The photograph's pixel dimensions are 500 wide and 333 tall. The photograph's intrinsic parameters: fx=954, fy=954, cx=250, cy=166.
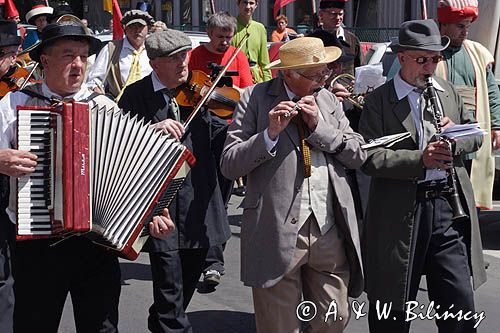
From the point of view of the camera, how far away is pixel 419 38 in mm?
4926

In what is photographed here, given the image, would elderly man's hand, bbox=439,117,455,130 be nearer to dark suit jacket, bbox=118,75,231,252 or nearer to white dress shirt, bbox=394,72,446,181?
white dress shirt, bbox=394,72,446,181

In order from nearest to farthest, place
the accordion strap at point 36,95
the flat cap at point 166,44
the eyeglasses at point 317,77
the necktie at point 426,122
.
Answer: the accordion strap at point 36,95
the eyeglasses at point 317,77
the necktie at point 426,122
the flat cap at point 166,44

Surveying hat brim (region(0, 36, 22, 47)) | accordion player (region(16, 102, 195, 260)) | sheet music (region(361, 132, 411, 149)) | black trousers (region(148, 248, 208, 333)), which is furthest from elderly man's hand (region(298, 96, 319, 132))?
hat brim (region(0, 36, 22, 47))

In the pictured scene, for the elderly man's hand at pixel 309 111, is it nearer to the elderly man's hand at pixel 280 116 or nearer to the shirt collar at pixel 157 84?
the elderly man's hand at pixel 280 116

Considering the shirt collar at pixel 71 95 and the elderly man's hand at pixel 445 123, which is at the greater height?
the shirt collar at pixel 71 95

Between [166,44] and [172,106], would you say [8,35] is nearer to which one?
[166,44]

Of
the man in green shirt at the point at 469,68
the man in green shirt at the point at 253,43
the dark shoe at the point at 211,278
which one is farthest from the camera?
the man in green shirt at the point at 253,43

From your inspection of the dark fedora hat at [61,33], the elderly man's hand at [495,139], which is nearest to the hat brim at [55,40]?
the dark fedora hat at [61,33]

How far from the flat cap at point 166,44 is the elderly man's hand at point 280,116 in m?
0.97

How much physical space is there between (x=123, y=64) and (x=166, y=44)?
3.31 metres

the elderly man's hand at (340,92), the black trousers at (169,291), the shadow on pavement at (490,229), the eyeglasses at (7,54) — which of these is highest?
the eyeglasses at (7,54)

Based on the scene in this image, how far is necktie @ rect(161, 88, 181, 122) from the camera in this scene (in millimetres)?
5320

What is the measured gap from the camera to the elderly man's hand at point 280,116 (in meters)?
4.41

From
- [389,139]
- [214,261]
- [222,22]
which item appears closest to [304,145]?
[389,139]
